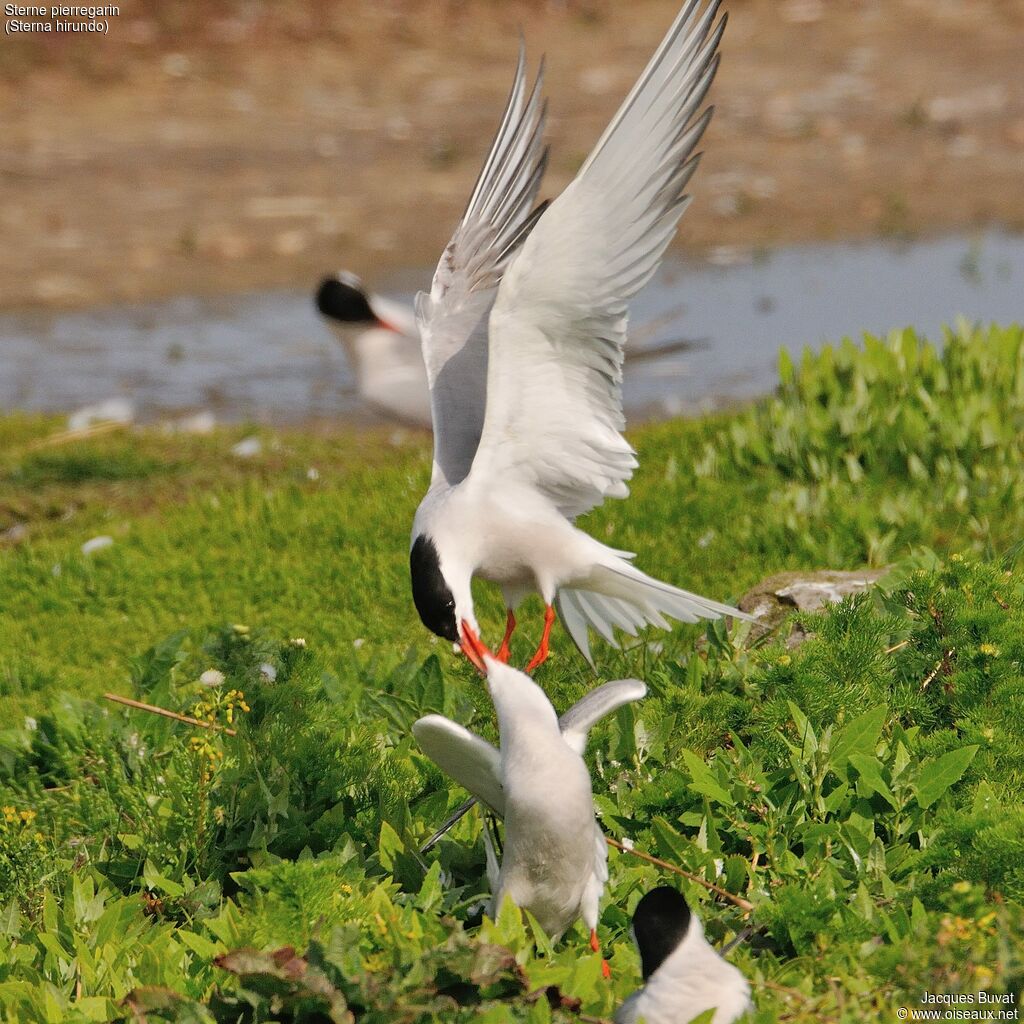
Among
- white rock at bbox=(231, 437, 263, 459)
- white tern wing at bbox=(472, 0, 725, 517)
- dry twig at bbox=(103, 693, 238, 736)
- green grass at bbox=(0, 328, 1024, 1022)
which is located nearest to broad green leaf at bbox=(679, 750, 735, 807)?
green grass at bbox=(0, 328, 1024, 1022)

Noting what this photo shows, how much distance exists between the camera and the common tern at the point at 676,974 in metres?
2.79

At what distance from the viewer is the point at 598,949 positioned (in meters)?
3.24

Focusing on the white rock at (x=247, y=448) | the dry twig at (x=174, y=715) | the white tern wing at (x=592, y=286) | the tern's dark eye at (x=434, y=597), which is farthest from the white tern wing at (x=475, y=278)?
the white rock at (x=247, y=448)

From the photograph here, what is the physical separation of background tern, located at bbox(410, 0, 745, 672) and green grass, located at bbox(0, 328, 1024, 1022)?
29cm

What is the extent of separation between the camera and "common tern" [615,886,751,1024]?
110 inches

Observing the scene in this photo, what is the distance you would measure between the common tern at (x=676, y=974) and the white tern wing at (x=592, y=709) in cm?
39

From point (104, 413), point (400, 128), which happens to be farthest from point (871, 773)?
point (400, 128)

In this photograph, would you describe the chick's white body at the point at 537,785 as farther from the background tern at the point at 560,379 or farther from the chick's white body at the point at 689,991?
the background tern at the point at 560,379

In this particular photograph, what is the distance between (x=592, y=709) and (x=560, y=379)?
1.20 m

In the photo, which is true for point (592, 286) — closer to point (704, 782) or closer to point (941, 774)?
point (704, 782)

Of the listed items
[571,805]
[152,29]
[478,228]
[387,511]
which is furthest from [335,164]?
[571,805]

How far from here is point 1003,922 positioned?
2748 mm

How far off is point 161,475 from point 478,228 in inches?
107

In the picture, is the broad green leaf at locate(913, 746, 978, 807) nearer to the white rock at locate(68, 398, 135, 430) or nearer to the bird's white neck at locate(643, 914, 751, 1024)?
the bird's white neck at locate(643, 914, 751, 1024)
